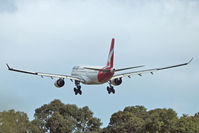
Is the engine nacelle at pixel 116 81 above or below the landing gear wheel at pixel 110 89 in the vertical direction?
above

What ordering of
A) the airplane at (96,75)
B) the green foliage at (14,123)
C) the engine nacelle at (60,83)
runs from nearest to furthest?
the airplane at (96,75)
the engine nacelle at (60,83)
the green foliage at (14,123)

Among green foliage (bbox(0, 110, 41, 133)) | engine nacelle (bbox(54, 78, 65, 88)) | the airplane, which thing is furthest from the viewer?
green foliage (bbox(0, 110, 41, 133))

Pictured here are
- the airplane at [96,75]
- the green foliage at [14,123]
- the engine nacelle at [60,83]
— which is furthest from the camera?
the green foliage at [14,123]

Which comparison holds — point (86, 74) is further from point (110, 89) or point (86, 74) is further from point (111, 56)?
point (111, 56)

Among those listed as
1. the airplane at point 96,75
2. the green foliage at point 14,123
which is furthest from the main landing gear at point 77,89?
the green foliage at point 14,123

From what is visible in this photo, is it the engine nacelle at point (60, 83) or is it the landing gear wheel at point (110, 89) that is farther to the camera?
the engine nacelle at point (60, 83)

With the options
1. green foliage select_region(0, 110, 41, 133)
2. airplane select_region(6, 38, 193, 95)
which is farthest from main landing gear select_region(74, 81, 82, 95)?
green foliage select_region(0, 110, 41, 133)

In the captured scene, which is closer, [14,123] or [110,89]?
[110,89]

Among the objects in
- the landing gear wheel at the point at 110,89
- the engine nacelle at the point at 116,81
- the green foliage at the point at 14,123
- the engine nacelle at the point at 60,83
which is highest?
the green foliage at the point at 14,123

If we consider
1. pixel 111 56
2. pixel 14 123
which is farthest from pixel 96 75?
pixel 14 123

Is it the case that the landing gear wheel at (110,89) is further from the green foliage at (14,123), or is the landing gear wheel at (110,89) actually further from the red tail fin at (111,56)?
the green foliage at (14,123)

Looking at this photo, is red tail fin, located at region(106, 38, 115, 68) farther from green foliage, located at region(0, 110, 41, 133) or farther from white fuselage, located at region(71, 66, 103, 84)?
green foliage, located at region(0, 110, 41, 133)

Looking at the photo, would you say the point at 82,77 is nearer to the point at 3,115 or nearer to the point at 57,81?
the point at 57,81

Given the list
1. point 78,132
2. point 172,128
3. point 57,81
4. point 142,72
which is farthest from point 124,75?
point 78,132
